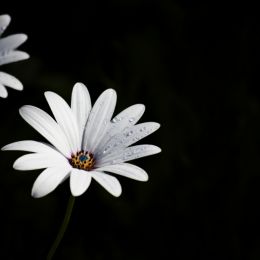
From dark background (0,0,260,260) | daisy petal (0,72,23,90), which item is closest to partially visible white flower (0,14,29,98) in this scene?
daisy petal (0,72,23,90)

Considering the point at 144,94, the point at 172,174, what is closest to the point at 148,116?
the point at 144,94

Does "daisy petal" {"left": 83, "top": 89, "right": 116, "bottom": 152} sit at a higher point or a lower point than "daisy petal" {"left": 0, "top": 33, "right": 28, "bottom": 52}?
lower

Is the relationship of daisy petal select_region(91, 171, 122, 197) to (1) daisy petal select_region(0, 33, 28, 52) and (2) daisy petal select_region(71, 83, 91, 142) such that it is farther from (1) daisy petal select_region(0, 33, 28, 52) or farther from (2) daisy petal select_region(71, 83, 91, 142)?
(1) daisy petal select_region(0, 33, 28, 52)

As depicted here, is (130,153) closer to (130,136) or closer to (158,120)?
(130,136)

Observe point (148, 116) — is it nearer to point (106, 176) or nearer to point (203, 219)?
point (203, 219)

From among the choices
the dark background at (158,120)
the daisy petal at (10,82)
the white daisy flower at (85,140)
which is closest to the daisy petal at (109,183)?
the white daisy flower at (85,140)

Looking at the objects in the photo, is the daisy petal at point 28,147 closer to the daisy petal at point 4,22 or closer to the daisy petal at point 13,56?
the daisy petal at point 13,56
